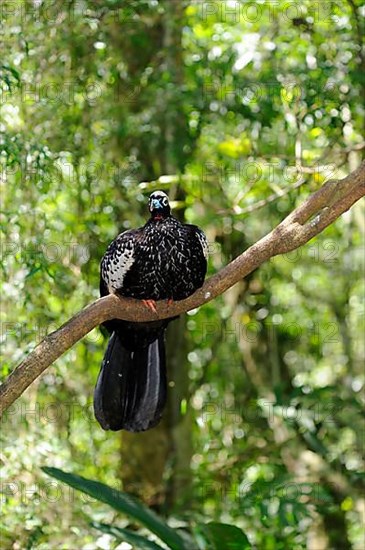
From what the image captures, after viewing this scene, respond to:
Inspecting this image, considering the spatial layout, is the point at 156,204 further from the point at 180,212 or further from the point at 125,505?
the point at 180,212

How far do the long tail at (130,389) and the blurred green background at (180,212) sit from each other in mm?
441

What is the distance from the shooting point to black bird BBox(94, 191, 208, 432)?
292 cm

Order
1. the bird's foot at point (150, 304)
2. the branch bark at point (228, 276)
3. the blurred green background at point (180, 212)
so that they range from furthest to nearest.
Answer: the blurred green background at point (180, 212), the bird's foot at point (150, 304), the branch bark at point (228, 276)

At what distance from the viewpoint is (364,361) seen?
5.81 meters

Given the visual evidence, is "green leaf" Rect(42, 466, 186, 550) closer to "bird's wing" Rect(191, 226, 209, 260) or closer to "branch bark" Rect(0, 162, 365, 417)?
"branch bark" Rect(0, 162, 365, 417)

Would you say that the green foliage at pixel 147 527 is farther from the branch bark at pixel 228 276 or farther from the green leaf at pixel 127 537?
the branch bark at pixel 228 276

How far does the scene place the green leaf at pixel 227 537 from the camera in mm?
3260

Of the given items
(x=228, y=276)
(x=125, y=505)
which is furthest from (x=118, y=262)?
(x=125, y=505)

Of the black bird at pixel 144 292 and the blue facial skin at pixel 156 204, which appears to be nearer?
the black bird at pixel 144 292

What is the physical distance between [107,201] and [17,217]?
30.1 inches

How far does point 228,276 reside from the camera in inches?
102

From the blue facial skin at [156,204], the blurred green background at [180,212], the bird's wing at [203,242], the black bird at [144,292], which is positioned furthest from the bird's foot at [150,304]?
the blurred green background at [180,212]

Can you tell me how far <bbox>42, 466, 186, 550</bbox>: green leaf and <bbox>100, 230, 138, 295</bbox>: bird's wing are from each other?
0.68m

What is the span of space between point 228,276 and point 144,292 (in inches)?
17.6
